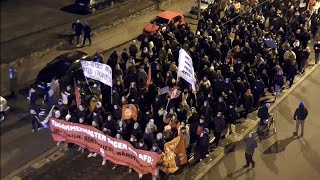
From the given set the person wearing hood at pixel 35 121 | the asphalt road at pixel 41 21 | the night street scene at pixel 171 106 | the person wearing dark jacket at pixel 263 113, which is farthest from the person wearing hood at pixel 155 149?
the asphalt road at pixel 41 21

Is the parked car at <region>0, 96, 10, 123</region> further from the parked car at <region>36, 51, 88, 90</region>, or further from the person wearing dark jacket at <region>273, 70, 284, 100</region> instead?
the person wearing dark jacket at <region>273, 70, 284, 100</region>

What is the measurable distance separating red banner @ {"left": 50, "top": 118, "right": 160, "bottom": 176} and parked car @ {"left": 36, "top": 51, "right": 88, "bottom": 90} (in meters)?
4.01

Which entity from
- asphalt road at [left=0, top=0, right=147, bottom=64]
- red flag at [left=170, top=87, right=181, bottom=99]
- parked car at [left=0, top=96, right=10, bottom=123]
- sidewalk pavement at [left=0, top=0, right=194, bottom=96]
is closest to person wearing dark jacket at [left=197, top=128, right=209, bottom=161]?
red flag at [left=170, top=87, right=181, bottom=99]

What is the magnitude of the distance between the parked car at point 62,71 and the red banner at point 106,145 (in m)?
4.01

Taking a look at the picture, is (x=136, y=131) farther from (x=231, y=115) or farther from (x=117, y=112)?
(x=231, y=115)

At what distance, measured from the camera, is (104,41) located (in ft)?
93.5

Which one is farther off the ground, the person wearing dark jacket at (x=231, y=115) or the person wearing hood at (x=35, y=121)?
the person wearing dark jacket at (x=231, y=115)

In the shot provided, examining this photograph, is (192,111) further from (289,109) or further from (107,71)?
(289,109)

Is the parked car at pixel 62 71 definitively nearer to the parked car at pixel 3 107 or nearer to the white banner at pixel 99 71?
the parked car at pixel 3 107

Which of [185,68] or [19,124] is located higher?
[185,68]

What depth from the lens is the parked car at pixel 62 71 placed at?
70.0 feet

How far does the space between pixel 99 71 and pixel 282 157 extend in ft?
21.6

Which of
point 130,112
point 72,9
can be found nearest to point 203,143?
point 130,112

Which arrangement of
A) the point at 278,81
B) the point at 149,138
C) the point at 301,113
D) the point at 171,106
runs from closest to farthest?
the point at 149,138 → the point at 301,113 → the point at 171,106 → the point at 278,81
